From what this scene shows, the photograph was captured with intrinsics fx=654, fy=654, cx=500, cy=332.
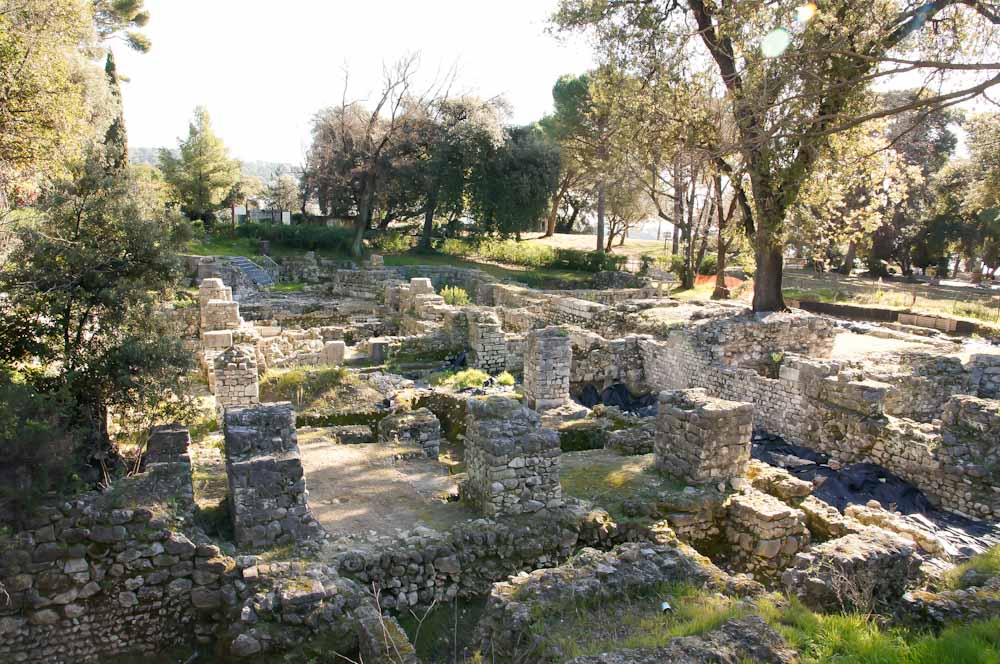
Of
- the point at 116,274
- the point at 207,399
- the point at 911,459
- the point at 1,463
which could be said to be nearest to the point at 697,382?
the point at 911,459

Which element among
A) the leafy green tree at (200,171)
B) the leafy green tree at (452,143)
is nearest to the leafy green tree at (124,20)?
the leafy green tree at (200,171)

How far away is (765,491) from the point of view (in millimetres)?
8703

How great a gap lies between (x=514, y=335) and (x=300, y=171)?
110 ft

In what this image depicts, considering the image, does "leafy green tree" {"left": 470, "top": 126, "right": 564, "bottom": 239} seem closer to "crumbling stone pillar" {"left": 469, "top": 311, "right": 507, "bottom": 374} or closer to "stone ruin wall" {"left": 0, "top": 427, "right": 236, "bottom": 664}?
"crumbling stone pillar" {"left": 469, "top": 311, "right": 507, "bottom": 374}

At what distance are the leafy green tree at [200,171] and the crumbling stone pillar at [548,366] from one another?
101 feet

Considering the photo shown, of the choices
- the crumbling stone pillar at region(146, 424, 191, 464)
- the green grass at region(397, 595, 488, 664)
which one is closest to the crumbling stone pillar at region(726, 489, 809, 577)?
the green grass at region(397, 595, 488, 664)

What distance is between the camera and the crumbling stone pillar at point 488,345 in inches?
660

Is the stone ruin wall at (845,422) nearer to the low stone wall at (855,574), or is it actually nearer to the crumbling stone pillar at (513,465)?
the low stone wall at (855,574)

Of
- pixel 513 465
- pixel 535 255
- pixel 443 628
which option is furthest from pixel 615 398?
pixel 535 255

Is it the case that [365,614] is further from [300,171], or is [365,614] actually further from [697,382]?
[300,171]

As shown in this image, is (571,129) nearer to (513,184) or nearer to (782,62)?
(513,184)

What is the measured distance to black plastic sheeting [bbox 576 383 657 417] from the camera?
615 inches

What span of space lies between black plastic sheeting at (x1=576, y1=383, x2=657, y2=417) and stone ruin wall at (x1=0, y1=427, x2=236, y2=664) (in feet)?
35.9

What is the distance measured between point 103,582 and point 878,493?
10.4m
